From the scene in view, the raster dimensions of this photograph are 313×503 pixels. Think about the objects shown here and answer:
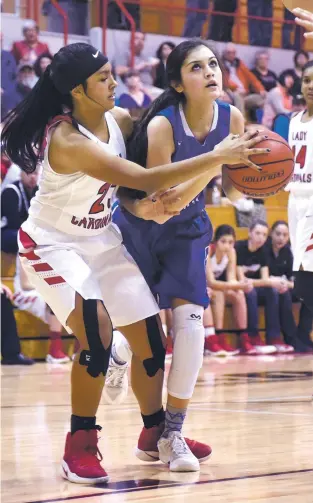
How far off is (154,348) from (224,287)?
5.07 meters

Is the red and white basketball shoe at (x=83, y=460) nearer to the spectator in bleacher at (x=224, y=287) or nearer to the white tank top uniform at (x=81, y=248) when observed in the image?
the white tank top uniform at (x=81, y=248)

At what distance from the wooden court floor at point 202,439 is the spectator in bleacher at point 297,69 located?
6528 millimetres

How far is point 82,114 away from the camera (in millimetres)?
3498

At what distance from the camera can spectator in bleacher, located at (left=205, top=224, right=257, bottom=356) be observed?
8594 millimetres

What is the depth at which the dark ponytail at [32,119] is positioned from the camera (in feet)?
11.5

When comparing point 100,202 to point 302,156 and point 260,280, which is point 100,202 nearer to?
point 302,156

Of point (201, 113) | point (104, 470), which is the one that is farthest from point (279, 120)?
point (104, 470)

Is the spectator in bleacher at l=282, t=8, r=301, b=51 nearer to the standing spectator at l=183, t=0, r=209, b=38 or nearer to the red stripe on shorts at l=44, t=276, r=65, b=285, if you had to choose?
the standing spectator at l=183, t=0, r=209, b=38

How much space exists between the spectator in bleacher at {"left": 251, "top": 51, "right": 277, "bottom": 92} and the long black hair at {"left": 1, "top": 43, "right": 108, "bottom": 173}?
31.2 ft

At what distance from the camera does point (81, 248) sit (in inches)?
138

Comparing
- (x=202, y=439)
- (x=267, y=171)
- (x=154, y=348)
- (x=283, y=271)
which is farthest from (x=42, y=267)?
(x=283, y=271)

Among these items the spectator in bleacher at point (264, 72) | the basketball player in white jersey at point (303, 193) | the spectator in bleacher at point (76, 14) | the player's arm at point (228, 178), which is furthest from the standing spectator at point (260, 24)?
the player's arm at point (228, 178)

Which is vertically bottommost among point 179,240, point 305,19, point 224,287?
point 224,287

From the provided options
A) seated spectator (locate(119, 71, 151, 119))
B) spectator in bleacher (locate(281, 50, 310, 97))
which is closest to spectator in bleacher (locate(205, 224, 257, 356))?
seated spectator (locate(119, 71, 151, 119))
